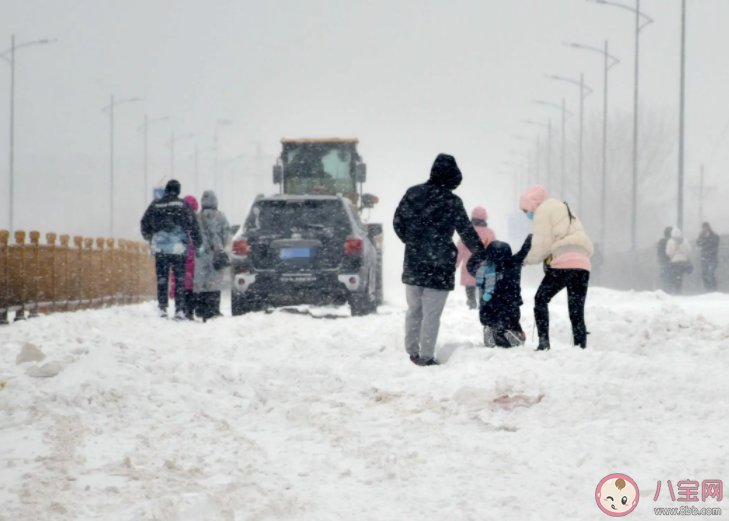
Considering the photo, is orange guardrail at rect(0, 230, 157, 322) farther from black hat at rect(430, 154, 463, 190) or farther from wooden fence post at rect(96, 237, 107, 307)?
black hat at rect(430, 154, 463, 190)

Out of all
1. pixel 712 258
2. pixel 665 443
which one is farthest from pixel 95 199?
pixel 665 443

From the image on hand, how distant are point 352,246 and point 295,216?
82cm

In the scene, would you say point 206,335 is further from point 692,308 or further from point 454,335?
point 692,308

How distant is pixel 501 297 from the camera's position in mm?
10266

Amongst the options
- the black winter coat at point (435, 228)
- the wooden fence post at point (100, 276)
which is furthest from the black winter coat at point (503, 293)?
the wooden fence post at point (100, 276)

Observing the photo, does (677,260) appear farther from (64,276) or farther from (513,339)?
(513,339)

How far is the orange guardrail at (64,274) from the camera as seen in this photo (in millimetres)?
15203

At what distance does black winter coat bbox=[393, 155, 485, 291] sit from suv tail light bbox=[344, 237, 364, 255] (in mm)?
4894

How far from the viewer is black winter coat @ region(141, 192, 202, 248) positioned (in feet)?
47.7

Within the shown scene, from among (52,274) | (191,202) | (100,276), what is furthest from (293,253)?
(100,276)

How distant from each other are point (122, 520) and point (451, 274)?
5.51m

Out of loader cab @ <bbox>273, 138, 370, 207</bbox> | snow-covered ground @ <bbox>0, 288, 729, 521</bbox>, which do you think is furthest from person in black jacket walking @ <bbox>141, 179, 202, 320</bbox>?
loader cab @ <bbox>273, 138, 370, 207</bbox>

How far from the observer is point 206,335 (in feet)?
39.4

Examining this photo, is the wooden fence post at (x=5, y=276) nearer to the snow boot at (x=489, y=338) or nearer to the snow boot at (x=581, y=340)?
the snow boot at (x=489, y=338)
